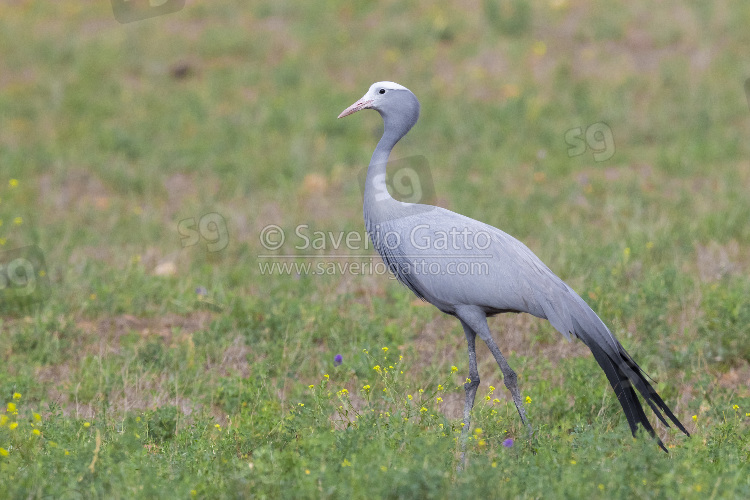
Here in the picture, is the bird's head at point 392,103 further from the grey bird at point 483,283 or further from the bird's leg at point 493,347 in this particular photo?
the bird's leg at point 493,347

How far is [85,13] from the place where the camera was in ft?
47.1

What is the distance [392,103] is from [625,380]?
2.14m

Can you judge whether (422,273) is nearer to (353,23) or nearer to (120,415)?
(120,415)

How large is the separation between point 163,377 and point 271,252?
8.22ft

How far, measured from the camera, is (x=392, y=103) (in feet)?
17.3

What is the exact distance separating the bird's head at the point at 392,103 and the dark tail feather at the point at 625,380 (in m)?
1.61

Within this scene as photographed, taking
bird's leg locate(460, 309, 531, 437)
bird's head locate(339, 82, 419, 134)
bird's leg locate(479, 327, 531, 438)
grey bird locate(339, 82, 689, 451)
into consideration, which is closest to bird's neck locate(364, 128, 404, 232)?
grey bird locate(339, 82, 689, 451)

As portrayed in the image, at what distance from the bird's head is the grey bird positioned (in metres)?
0.43

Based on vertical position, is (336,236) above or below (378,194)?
below

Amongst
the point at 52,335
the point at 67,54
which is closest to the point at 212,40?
the point at 67,54

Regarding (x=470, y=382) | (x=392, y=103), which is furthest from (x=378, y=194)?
(x=470, y=382)

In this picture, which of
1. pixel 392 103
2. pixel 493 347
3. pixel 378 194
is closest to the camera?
pixel 493 347

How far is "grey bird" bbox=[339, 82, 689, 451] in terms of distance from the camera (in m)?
4.83

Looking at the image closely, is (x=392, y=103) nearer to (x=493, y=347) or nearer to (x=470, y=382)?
(x=493, y=347)
